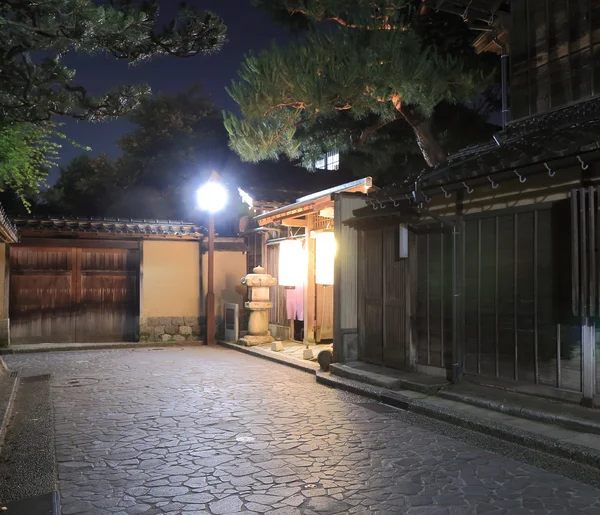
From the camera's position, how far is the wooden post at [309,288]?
1845cm

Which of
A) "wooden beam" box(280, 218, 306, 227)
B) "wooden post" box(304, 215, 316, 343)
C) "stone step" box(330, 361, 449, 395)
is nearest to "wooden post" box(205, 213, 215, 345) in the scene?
"wooden beam" box(280, 218, 306, 227)

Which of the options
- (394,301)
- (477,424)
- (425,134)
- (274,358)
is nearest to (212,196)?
(274,358)

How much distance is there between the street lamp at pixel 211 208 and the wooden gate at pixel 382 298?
327 inches

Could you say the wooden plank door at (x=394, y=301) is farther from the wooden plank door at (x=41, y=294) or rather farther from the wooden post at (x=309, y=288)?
the wooden plank door at (x=41, y=294)

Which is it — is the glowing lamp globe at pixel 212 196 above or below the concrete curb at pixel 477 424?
above

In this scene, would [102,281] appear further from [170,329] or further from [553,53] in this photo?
[553,53]

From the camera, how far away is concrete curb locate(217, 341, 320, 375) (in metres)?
15.1

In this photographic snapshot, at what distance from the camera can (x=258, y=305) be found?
20.3 meters

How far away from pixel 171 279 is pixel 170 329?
6.95 feet

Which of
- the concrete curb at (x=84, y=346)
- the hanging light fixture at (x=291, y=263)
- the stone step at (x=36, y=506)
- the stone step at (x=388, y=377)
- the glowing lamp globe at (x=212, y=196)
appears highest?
the glowing lamp globe at (x=212, y=196)

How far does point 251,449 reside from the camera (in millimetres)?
8117

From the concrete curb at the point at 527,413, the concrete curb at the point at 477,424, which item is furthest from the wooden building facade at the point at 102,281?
the concrete curb at the point at 527,413

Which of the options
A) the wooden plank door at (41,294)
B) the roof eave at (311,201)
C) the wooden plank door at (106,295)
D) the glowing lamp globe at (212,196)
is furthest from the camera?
the wooden plank door at (106,295)

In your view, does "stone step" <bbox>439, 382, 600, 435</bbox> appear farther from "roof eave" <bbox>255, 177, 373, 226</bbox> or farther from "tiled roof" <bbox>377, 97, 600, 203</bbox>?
"roof eave" <bbox>255, 177, 373, 226</bbox>
